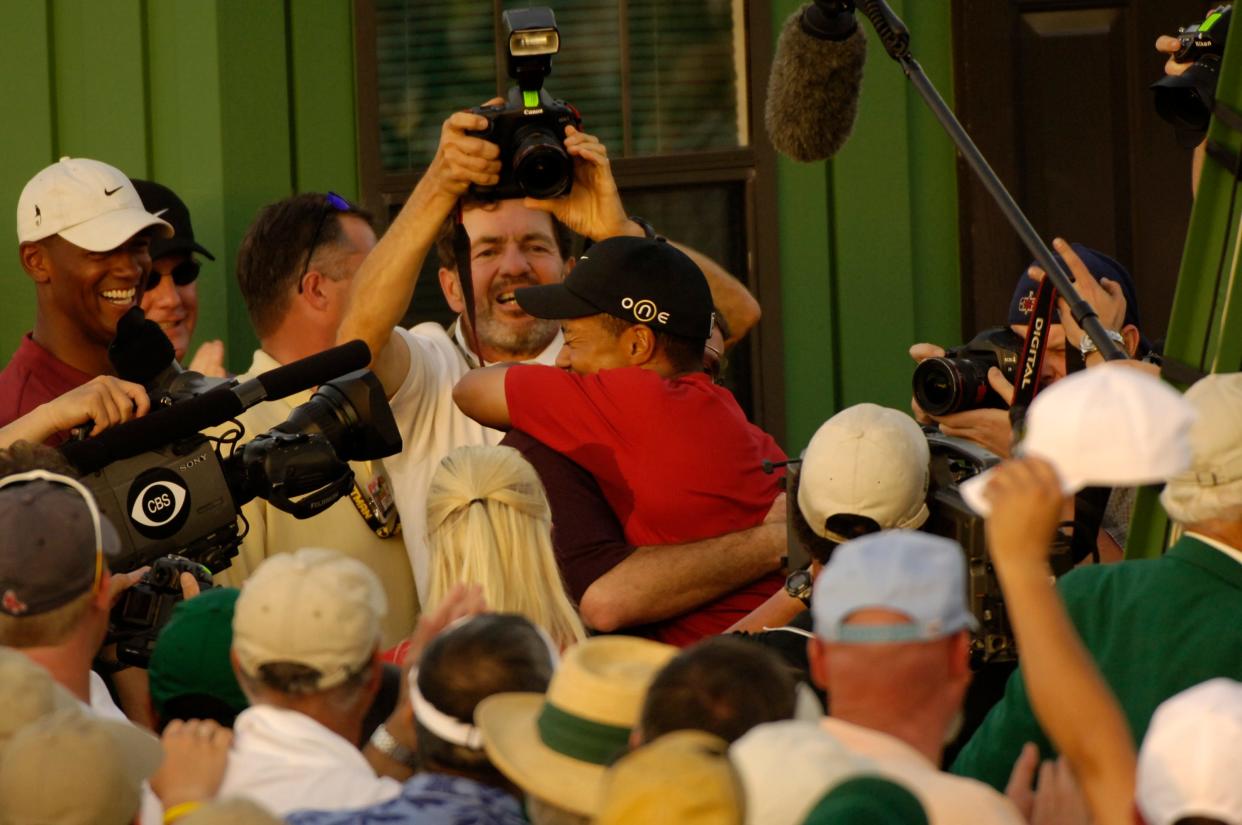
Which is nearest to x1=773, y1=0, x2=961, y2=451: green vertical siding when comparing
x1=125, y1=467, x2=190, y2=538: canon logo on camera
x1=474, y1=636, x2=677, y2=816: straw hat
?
x1=125, y1=467, x2=190, y2=538: canon logo on camera

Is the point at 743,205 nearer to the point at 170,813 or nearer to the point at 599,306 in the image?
the point at 599,306

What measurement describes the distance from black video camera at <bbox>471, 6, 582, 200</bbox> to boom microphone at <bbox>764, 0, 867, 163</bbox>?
0.52 meters

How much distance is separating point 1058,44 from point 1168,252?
2.48 feet

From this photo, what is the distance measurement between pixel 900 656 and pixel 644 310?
79.3 inches

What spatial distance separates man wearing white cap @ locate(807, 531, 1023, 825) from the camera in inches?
115

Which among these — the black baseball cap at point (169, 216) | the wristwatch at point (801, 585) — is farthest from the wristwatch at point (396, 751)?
the black baseball cap at point (169, 216)

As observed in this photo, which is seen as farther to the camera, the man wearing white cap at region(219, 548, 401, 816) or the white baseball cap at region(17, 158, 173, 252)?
the white baseball cap at region(17, 158, 173, 252)

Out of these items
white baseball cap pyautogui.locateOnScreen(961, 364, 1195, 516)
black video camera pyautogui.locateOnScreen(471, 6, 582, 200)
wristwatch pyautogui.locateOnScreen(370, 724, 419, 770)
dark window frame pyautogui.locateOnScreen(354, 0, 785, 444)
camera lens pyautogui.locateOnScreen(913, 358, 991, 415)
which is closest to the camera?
white baseball cap pyautogui.locateOnScreen(961, 364, 1195, 516)

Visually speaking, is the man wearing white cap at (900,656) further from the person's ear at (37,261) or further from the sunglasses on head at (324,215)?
the person's ear at (37,261)

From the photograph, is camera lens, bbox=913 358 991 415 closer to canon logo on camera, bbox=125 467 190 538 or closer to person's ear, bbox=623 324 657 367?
person's ear, bbox=623 324 657 367

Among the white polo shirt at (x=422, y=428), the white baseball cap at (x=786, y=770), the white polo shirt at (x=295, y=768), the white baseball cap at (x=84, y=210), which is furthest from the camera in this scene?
the white baseball cap at (x=84, y=210)

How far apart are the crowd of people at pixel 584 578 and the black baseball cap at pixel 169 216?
0.06ft

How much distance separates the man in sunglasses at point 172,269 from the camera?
245 inches

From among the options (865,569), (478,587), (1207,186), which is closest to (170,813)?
(478,587)
